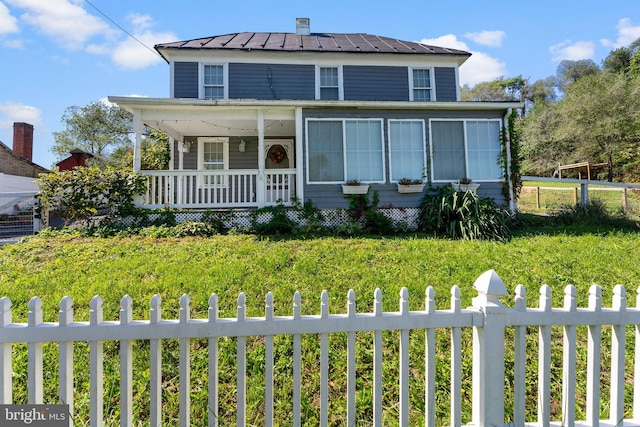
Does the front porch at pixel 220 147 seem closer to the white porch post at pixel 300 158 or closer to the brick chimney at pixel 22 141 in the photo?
the white porch post at pixel 300 158

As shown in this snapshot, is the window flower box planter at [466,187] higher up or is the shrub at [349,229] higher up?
the window flower box planter at [466,187]

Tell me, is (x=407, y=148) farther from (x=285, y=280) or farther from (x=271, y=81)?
(x=285, y=280)

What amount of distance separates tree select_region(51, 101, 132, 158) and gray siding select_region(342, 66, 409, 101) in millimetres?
25158

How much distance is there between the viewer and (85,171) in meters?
8.02

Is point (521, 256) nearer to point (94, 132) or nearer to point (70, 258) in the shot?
point (70, 258)

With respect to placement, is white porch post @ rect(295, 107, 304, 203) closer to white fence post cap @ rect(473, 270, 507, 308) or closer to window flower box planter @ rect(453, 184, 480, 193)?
window flower box planter @ rect(453, 184, 480, 193)

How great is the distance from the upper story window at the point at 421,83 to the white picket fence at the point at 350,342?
1110cm

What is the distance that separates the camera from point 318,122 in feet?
29.2

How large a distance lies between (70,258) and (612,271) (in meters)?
8.62

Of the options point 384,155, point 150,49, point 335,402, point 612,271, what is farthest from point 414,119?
point 150,49

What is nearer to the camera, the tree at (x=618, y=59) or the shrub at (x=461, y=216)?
the shrub at (x=461, y=216)

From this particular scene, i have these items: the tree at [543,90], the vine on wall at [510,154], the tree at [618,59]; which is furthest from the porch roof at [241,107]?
the tree at [618,59]

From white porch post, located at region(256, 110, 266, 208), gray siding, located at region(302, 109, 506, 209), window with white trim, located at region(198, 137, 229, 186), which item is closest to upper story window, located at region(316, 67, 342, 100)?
gray siding, located at region(302, 109, 506, 209)

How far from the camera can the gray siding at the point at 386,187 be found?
29.0 ft
